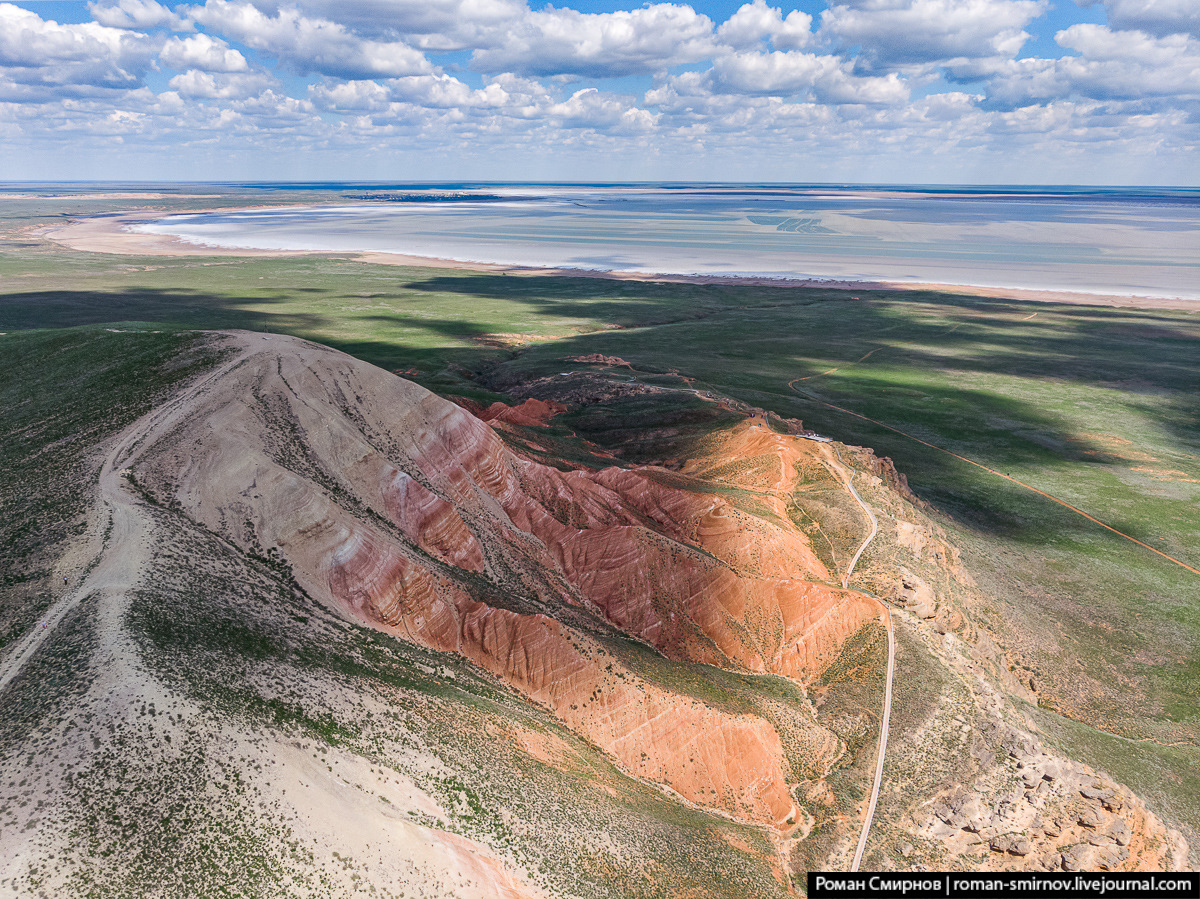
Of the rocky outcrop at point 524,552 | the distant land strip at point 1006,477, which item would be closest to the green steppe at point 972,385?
the distant land strip at point 1006,477

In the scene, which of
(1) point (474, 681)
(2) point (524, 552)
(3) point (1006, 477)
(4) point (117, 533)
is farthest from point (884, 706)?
(3) point (1006, 477)

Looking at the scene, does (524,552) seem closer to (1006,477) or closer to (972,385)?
(1006,477)

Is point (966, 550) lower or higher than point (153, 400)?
lower

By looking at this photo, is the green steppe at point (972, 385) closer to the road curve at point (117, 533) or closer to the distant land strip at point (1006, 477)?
the distant land strip at point (1006, 477)

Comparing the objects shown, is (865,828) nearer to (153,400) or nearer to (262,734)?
(262,734)

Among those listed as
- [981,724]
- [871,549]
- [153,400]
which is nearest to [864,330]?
[871,549]

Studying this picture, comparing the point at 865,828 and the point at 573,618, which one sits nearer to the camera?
the point at 865,828

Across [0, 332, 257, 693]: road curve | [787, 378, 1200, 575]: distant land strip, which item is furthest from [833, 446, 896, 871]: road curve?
[0, 332, 257, 693]: road curve
